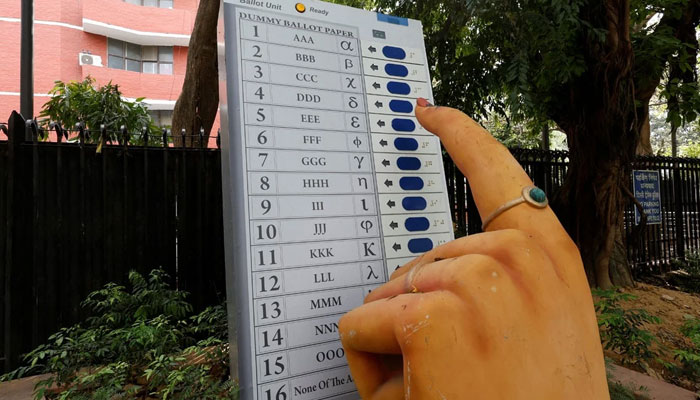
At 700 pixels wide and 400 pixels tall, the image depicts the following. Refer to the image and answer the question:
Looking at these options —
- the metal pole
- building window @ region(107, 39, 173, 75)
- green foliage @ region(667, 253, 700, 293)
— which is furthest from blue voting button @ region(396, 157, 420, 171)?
building window @ region(107, 39, 173, 75)

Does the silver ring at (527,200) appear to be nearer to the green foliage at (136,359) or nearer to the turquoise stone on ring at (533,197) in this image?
the turquoise stone on ring at (533,197)

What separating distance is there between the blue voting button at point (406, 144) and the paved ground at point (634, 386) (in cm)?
217

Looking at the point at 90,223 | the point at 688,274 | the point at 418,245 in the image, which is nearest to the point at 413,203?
the point at 418,245

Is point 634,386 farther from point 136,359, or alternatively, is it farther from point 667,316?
point 136,359

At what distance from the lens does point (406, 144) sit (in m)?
1.96

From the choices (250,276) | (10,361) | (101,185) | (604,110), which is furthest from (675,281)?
(10,361)

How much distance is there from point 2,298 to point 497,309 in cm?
388

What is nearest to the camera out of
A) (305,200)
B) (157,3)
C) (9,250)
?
(305,200)

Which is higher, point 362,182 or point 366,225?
point 362,182

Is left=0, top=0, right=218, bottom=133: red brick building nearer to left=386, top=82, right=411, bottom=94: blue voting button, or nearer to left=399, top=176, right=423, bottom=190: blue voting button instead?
left=386, top=82, right=411, bottom=94: blue voting button

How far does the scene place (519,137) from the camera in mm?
15383

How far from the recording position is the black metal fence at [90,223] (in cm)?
329

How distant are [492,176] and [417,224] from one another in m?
0.67

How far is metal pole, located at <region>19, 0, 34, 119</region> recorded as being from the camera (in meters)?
4.59
